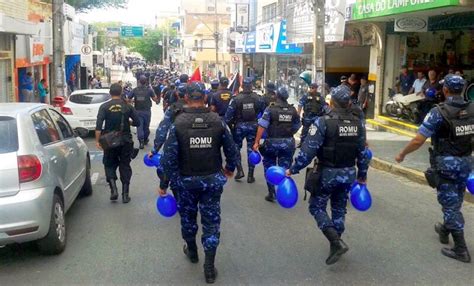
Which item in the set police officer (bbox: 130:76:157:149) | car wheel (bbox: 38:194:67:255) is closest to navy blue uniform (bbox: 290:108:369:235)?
car wheel (bbox: 38:194:67:255)

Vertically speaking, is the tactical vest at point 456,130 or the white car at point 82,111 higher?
the tactical vest at point 456,130

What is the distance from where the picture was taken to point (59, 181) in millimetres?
5605

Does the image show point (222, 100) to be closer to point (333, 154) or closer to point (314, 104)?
point (314, 104)

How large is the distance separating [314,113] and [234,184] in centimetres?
222

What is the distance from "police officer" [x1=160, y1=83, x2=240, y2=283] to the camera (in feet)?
15.1

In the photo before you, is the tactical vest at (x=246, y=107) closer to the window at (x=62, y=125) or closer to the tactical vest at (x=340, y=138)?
the window at (x=62, y=125)

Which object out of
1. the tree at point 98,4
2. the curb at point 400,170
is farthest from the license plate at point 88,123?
Answer: the tree at point 98,4

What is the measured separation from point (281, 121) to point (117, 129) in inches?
90.0

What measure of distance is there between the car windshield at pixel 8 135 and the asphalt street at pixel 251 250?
1.12 metres

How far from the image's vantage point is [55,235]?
526cm

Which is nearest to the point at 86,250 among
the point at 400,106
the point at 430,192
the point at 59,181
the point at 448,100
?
the point at 59,181

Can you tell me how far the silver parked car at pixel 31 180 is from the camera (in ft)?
15.9

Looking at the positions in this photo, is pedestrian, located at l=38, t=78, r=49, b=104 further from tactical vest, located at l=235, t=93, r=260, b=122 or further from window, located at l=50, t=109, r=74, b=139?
window, located at l=50, t=109, r=74, b=139

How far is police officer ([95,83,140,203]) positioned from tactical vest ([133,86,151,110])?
487 cm
